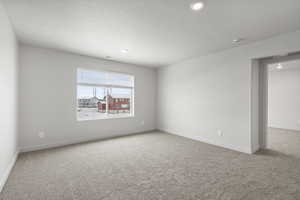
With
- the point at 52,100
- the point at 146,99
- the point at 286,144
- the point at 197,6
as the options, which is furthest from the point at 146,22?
the point at 286,144

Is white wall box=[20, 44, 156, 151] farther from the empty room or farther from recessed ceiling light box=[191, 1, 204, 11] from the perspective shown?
recessed ceiling light box=[191, 1, 204, 11]

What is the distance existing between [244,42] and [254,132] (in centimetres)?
208

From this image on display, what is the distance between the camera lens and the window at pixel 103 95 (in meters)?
4.01

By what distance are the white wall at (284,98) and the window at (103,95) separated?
5.84 meters

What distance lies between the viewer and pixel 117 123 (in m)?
4.58

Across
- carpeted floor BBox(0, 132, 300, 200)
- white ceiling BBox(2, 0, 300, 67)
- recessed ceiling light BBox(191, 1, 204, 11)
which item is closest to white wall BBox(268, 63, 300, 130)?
carpeted floor BBox(0, 132, 300, 200)

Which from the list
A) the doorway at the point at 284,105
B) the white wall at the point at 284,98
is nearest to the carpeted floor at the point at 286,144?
the doorway at the point at 284,105

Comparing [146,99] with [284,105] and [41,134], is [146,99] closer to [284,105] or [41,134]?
[41,134]

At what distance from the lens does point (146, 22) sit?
226 cm

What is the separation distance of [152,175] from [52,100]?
3.06 m

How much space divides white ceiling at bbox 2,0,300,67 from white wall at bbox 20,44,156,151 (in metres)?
0.46

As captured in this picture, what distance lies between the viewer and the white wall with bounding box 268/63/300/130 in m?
5.10

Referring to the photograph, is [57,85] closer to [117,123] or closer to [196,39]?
[117,123]

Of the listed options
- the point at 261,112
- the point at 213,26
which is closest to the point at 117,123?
the point at 213,26
